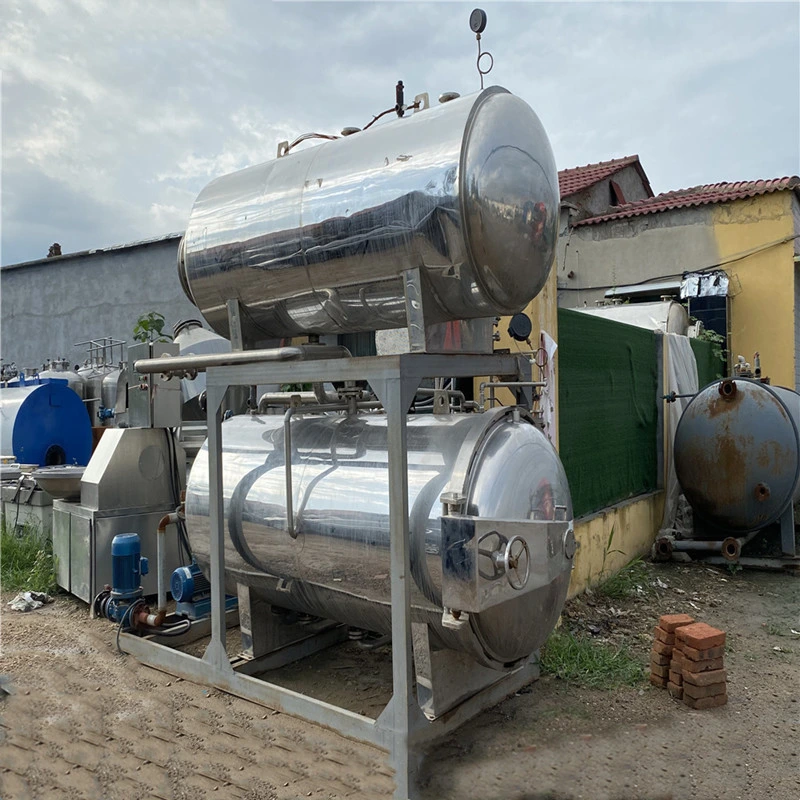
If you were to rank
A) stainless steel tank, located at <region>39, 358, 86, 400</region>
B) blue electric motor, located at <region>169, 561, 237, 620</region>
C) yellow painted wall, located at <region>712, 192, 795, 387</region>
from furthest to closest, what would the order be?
yellow painted wall, located at <region>712, 192, 795, 387</region> → stainless steel tank, located at <region>39, 358, 86, 400</region> → blue electric motor, located at <region>169, 561, 237, 620</region>

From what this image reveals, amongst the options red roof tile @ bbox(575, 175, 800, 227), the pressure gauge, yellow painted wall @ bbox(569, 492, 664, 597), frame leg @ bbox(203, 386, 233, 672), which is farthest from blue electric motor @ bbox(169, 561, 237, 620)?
red roof tile @ bbox(575, 175, 800, 227)

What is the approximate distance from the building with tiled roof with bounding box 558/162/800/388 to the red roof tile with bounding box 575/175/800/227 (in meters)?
0.02

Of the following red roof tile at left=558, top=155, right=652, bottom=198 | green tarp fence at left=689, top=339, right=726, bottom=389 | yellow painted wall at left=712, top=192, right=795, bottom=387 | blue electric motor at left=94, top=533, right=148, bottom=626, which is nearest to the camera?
blue electric motor at left=94, top=533, right=148, bottom=626

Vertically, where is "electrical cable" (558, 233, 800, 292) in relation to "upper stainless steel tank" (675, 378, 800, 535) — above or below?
above

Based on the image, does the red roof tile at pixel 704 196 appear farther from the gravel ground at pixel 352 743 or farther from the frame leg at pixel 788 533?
the gravel ground at pixel 352 743

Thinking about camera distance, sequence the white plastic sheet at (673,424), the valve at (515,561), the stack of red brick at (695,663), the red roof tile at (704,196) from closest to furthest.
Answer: the valve at (515,561)
the stack of red brick at (695,663)
the white plastic sheet at (673,424)
the red roof tile at (704,196)

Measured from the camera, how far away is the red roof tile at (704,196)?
11102 millimetres

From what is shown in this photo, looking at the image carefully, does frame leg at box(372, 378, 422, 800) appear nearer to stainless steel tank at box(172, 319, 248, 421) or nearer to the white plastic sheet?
stainless steel tank at box(172, 319, 248, 421)

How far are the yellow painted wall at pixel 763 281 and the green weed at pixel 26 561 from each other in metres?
9.73

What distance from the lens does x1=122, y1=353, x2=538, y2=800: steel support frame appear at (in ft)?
9.94

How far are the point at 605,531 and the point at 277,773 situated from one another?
12.0ft

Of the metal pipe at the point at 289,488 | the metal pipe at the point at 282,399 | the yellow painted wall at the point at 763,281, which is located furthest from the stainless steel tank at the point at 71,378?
the yellow painted wall at the point at 763,281

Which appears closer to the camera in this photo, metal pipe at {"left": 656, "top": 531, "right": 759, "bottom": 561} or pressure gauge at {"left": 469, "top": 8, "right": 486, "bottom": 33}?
pressure gauge at {"left": 469, "top": 8, "right": 486, "bottom": 33}

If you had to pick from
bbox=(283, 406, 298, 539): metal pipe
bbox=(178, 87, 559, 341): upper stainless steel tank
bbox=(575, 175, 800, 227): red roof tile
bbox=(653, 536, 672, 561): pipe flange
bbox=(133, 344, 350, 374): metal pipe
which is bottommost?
bbox=(653, 536, 672, 561): pipe flange
